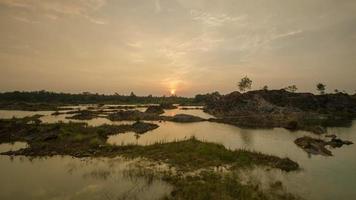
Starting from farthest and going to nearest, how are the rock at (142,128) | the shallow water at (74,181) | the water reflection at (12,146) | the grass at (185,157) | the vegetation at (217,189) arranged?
1. the rock at (142,128)
2. the water reflection at (12,146)
3. the shallow water at (74,181)
4. the grass at (185,157)
5. the vegetation at (217,189)

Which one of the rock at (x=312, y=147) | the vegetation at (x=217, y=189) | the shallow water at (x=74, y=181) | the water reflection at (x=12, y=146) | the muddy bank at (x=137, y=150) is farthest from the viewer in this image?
the water reflection at (x=12, y=146)

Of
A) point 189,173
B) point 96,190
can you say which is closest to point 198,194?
point 189,173

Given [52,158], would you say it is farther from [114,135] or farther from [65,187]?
[114,135]

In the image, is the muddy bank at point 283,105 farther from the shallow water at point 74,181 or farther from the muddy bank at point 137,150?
the shallow water at point 74,181

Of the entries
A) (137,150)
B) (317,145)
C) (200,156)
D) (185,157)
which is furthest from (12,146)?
(317,145)

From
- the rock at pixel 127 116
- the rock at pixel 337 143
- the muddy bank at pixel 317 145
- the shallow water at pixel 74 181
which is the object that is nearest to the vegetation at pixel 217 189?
the shallow water at pixel 74 181

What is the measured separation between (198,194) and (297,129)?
141 ft

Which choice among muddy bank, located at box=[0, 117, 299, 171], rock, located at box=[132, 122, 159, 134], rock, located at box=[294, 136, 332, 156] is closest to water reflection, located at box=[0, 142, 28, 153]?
muddy bank, located at box=[0, 117, 299, 171]

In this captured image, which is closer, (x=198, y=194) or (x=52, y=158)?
(x=198, y=194)

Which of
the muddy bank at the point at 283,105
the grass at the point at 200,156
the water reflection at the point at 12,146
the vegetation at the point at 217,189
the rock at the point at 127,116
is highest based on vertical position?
the muddy bank at the point at 283,105

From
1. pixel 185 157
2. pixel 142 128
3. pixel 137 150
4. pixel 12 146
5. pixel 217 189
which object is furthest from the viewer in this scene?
pixel 142 128

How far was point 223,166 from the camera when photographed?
79.0 feet

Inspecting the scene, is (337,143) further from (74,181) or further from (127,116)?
(127,116)

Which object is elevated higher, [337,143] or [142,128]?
[337,143]
